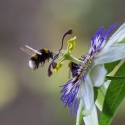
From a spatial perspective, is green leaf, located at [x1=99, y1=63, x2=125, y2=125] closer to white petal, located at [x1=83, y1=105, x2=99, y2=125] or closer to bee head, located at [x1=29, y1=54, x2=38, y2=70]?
white petal, located at [x1=83, y1=105, x2=99, y2=125]

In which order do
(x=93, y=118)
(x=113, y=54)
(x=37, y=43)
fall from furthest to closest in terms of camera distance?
(x=37, y=43) < (x=93, y=118) < (x=113, y=54)

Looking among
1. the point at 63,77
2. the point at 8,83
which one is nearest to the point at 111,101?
the point at 63,77

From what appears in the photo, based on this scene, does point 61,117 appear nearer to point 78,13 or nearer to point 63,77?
point 63,77

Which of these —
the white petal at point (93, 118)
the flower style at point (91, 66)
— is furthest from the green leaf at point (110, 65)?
the white petal at point (93, 118)

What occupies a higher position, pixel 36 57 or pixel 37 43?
pixel 37 43

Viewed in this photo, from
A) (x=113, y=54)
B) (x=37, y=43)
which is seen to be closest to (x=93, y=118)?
(x=113, y=54)

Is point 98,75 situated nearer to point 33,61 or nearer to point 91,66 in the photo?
point 91,66

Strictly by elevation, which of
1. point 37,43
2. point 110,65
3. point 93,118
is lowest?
point 93,118
